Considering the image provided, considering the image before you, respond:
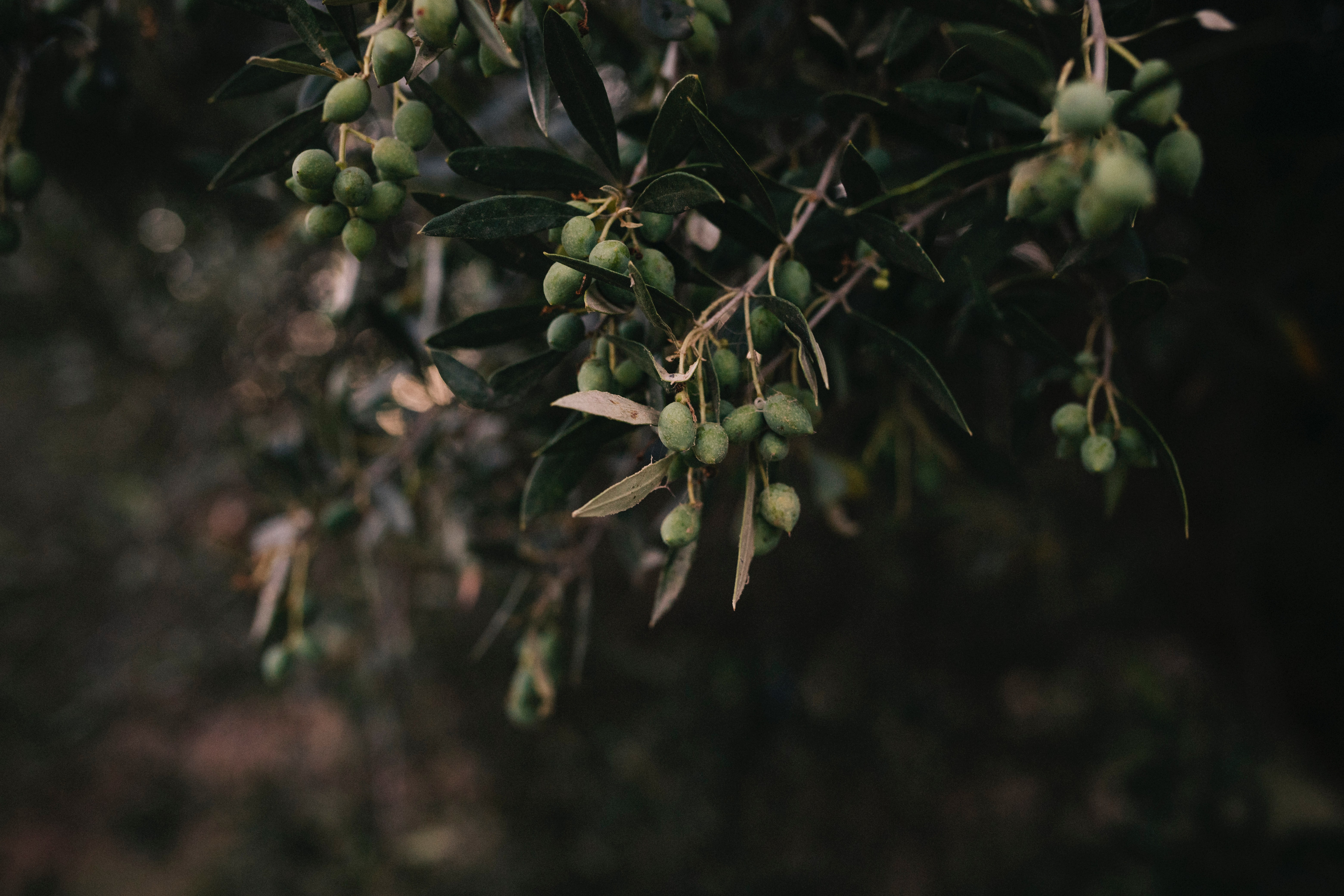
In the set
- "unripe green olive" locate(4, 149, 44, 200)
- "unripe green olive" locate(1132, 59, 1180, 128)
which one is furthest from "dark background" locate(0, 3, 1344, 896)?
"unripe green olive" locate(1132, 59, 1180, 128)

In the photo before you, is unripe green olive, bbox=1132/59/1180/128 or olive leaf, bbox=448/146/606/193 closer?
unripe green olive, bbox=1132/59/1180/128

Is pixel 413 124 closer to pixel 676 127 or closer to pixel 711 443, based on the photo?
pixel 676 127

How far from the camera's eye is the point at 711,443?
0.52 m

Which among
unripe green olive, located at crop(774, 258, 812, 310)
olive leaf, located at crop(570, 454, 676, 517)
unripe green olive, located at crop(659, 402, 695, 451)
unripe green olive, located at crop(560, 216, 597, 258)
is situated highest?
unripe green olive, located at crop(560, 216, 597, 258)

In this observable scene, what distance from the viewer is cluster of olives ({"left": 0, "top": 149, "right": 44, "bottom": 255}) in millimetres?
908

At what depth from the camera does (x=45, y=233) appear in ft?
8.54

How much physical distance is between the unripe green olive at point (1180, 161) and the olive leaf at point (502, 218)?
49 cm

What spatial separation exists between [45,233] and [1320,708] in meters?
5.63

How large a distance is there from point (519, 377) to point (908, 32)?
54 cm

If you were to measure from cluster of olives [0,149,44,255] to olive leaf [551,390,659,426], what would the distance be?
35.6 inches

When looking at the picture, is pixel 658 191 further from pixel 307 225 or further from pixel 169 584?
pixel 169 584

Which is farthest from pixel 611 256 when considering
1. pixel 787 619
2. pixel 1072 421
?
pixel 787 619

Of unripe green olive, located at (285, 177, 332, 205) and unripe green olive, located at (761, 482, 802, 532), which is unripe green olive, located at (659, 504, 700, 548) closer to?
unripe green olive, located at (761, 482, 802, 532)

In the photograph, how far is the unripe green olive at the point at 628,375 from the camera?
64 centimetres
